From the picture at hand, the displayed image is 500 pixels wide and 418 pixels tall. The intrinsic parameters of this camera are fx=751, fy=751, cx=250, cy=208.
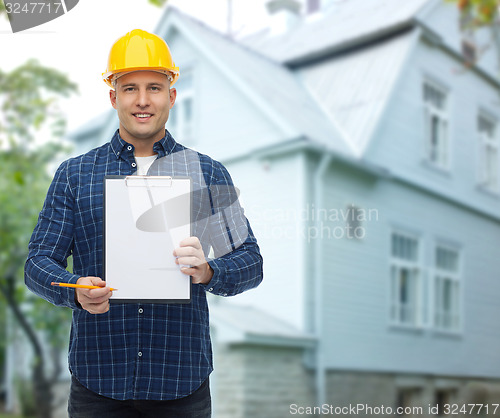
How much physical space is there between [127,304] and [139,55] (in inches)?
18.3

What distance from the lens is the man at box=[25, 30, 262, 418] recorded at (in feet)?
4.42

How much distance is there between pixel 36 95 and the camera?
8.27 meters

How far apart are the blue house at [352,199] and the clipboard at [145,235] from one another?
5.41 metres

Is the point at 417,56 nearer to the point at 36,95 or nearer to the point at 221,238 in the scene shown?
the point at 36,95

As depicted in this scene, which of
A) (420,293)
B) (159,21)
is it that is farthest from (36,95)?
(420,293)

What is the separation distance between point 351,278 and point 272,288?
88 cm

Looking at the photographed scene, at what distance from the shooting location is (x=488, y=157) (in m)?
10.7

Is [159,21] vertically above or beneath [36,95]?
above

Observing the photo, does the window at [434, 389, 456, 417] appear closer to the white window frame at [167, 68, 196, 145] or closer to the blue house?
the blue house

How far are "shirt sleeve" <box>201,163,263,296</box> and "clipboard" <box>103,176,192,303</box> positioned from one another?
4.1 inches

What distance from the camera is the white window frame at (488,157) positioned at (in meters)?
10.3

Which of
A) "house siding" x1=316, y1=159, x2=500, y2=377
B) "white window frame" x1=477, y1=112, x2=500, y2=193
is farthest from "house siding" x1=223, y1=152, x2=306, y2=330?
"white window frame" x1=477, y1=112, x2=500, y2=193

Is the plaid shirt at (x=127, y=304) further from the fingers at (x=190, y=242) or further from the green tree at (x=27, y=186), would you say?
the green tree at (x=27, y=186)

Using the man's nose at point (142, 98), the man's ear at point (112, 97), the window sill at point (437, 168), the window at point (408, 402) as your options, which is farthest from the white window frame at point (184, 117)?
the man's nose at point (142, 98)
